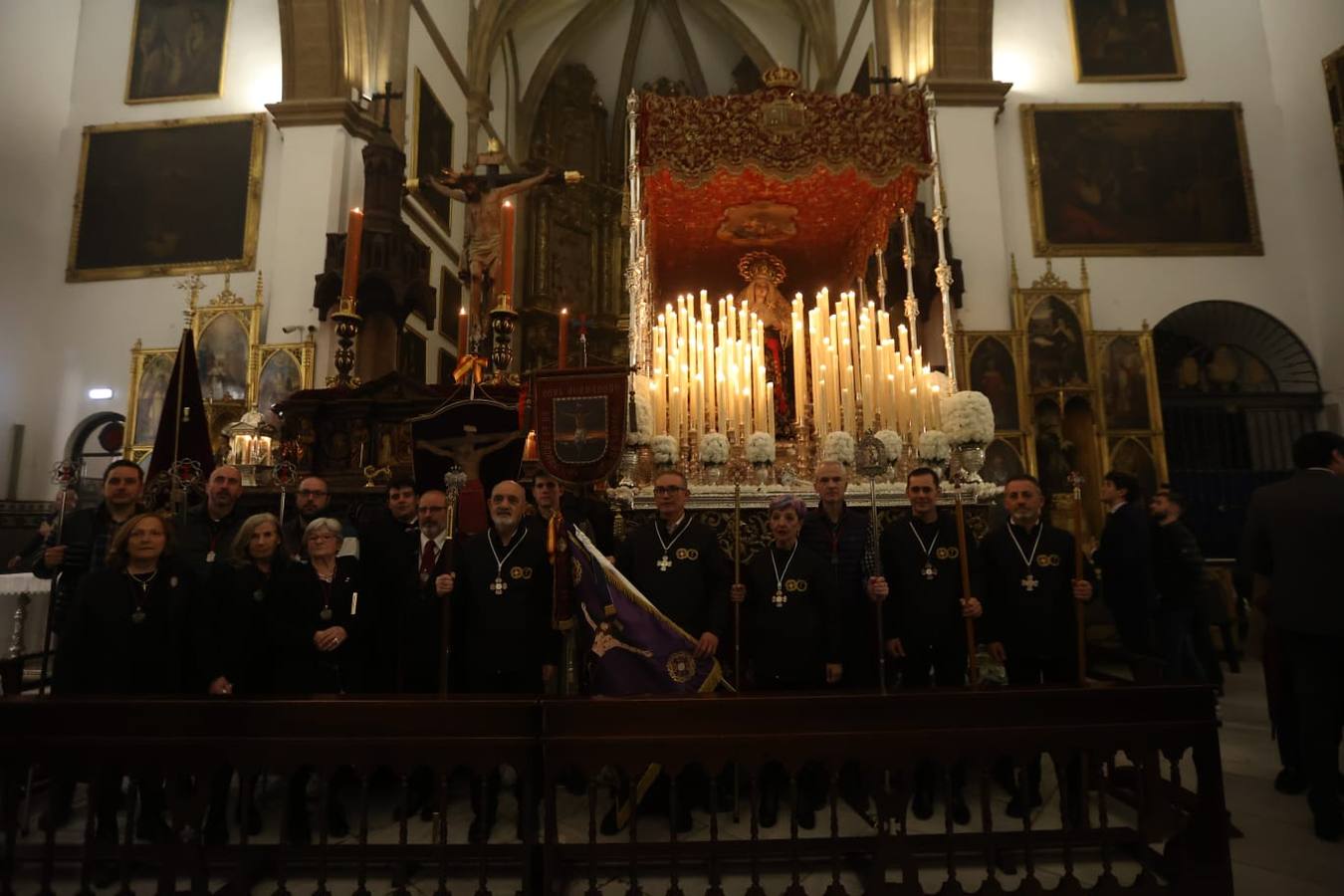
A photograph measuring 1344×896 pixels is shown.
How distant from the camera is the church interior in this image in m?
5.32

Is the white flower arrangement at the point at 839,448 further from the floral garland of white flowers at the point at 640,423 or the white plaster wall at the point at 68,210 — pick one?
the white plaster wall at the point at 68,210

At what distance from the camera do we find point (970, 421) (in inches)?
201

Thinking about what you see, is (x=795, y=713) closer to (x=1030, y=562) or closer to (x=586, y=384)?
(x=1030, y=562)

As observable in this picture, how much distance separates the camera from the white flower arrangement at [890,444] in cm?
511

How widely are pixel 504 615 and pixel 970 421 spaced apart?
338 cm

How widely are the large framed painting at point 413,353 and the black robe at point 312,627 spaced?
661cm

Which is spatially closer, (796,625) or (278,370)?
(796,625)

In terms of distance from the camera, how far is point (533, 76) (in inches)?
649

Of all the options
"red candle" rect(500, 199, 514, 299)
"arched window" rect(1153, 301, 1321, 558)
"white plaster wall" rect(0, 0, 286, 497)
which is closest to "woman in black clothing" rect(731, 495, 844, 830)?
"red candle" rect(500, 199, 514, 299)

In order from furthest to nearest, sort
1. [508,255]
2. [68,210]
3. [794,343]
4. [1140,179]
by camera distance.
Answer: [68,210] < [1140,179] < [794,343] < [508,255]

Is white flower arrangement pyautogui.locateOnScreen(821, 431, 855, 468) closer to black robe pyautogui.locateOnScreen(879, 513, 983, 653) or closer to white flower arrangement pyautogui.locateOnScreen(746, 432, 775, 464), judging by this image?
white flower arrangement pyautogui.locateOnScreen(746, 432, 775, 464)

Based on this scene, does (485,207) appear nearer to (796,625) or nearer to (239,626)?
(239,626)

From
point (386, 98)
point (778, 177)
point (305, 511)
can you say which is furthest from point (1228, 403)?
point (386, 98)

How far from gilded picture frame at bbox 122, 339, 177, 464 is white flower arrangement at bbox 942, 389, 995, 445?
893 cm
